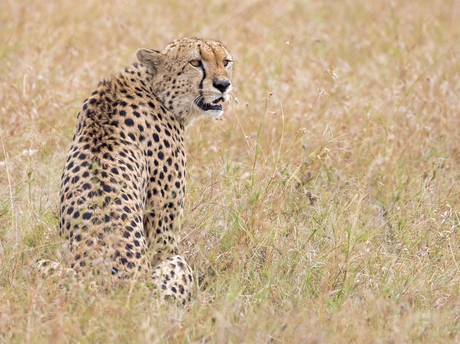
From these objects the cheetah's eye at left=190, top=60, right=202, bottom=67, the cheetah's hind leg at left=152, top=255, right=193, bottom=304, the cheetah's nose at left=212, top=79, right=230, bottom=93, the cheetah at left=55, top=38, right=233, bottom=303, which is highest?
the cheetah's eye at left=190, top=60, right=202, bottom=67

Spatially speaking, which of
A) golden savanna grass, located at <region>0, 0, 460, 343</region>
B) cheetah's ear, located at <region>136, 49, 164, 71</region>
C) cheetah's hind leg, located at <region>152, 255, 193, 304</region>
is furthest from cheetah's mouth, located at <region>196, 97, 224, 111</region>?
cheetah's hind leg, located at <region>152, 255, 193, 304</region>

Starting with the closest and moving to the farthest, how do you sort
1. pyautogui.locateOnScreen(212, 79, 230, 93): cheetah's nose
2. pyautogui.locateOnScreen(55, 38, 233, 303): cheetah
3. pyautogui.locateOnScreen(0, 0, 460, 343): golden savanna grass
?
pyautogui.locateOnScreen(0, 0, 460, 343): golden savanna grass < pyautogui.locateOnScreen(55, 38, 233, 303): cheetah < pyautogui.locateOnScreen(212, 79, 230, 93): cheetah's nose

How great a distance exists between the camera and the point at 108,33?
6.58m

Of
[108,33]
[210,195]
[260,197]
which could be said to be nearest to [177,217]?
[210,195]

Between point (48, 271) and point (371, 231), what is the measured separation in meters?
1.71

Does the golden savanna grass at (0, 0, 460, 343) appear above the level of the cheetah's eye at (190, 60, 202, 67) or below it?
below

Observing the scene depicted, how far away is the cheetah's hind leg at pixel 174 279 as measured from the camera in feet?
9.58

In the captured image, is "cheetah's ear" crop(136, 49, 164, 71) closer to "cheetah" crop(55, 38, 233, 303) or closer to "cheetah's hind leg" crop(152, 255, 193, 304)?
"cheetah" crop(55, 38, 233, 303)

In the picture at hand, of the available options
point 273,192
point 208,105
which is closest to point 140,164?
point 208,105

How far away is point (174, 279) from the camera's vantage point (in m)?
3.02

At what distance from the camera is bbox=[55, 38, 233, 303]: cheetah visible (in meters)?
2.88

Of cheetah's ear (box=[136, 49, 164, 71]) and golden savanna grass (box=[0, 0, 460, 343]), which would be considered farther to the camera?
cheetah's ear (box=[136, 49, 164, 71])

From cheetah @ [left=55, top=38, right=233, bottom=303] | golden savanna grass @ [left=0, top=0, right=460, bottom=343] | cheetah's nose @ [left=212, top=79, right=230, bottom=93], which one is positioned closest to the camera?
golden savanna grass @ [left=0, top=0, right=460, bottom=343]

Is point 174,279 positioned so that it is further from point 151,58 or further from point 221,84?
point 151,58
